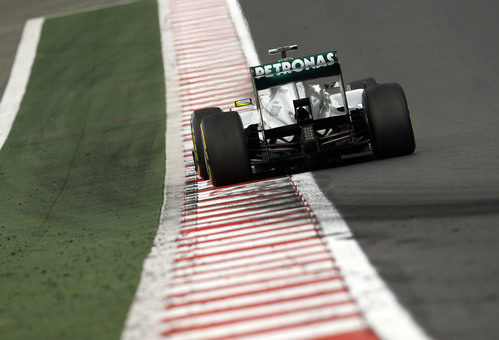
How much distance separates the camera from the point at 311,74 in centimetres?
1180

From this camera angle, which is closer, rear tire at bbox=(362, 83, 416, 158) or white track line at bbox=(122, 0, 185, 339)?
white track line at bbox=(122, 0, 185, 339)

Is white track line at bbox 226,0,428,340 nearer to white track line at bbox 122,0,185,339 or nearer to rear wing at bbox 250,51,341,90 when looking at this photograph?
white track line at bbox 122,0,185,339

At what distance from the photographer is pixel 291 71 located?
38.6 feet

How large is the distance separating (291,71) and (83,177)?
4.56 metres

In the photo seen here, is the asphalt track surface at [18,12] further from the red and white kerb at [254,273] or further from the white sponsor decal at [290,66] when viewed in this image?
the red and white kerb at [254,273]

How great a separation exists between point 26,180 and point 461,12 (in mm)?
12692

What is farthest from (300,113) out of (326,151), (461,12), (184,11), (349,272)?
(184,11)

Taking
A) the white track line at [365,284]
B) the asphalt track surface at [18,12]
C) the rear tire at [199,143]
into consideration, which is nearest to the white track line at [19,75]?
the asphalt track surface at [18,12]

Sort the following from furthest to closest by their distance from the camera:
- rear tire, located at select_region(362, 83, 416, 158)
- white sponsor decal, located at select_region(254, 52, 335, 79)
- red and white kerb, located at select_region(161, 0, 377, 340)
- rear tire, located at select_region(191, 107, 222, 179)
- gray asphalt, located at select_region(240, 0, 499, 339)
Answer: rear tire, located at select_region(191, 107, 222, 179) → white sponsor decal, located at select_region(254, 52, 335, 79) → rear tire, located at select_region(362, 83, 416, 158) → gray asphalt, located at select_region(240, 0, 499, 339) → red and white kerb, located at select_region(161, 0, 377, 340)

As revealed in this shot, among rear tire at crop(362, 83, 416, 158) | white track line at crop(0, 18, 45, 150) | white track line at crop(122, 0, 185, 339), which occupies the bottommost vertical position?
white track line at crop(122, 0, 185, 339)

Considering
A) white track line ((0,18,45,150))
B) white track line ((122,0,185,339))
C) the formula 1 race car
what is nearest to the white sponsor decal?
the formula 1 race car

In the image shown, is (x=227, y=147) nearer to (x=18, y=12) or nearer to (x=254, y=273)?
(x=254, y=273)

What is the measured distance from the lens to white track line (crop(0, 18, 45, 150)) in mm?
20791

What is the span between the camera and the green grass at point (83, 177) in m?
6.82
